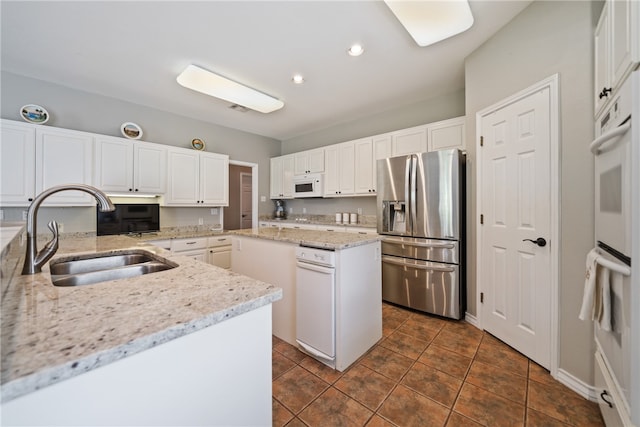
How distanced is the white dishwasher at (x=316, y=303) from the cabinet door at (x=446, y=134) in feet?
7.45

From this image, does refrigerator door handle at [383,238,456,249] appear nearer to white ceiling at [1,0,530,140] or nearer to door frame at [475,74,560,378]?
door frame at [475,74,560,378]

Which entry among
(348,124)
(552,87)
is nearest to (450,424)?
(552,87)

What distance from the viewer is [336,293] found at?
185cm

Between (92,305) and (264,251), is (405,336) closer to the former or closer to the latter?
(264,251)

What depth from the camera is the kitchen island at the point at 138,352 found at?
0.47m

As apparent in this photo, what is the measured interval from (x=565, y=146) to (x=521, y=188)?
400 millimetres

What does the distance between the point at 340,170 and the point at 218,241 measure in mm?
2287

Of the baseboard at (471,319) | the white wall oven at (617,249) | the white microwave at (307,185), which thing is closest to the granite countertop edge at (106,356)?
the white wall oven at (617,249)

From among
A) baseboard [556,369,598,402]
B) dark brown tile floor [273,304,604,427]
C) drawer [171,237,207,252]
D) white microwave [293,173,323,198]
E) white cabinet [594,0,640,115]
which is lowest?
dark brown tile floor [273,304,604,427]

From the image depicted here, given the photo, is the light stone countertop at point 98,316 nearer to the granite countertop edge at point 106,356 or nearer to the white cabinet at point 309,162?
the granite countertop edge at point 106,356

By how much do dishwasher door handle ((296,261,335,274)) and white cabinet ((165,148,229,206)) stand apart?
2620 mm

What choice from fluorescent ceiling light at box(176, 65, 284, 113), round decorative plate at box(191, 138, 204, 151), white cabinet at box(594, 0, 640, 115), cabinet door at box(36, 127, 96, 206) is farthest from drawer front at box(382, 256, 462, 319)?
cabinet door at box(36, 127, 96, 206)

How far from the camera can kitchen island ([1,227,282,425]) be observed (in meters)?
0.47

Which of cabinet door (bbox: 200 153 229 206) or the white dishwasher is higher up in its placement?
cabinet door (bbox: 200 153 229 206)
